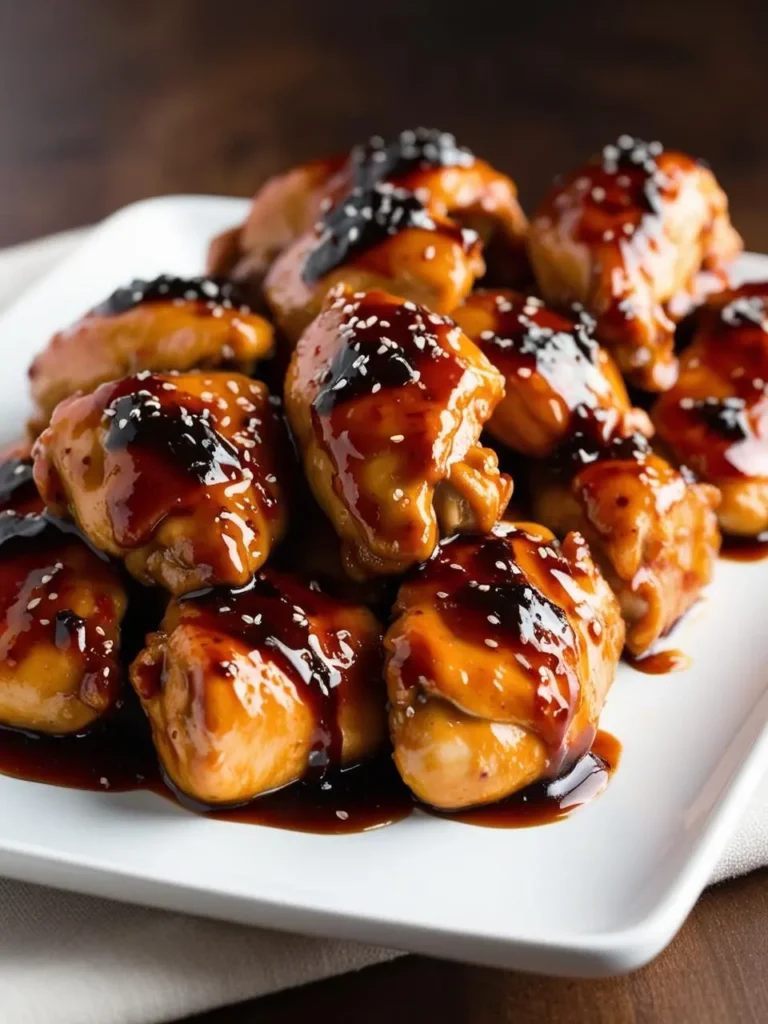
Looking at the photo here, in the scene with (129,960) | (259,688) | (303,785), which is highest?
(259,688)

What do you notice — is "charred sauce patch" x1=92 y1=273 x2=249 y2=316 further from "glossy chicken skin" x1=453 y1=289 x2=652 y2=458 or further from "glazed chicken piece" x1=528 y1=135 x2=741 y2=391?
"glazed chicken piece" x1=528 y1=135 x2=741 y2=391

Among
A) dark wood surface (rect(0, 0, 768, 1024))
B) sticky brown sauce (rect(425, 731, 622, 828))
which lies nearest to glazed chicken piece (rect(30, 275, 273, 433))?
sticky brown sauce (rect(425, 731, 622, 828))

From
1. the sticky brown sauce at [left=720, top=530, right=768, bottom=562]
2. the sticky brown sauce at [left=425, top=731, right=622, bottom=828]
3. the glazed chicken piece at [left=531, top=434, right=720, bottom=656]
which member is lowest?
the sticky brown sauce at [left=425, top=731, right=622, bottom=828]

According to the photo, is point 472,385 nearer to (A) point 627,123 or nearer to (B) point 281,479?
(B) point 281,479

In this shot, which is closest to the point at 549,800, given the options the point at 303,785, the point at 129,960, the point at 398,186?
the point at 303,785

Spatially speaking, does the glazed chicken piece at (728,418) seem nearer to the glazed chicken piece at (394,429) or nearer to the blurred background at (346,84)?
the glazed chicken piece at (394,429)

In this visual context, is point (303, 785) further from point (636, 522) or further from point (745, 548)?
point (745, 548)
